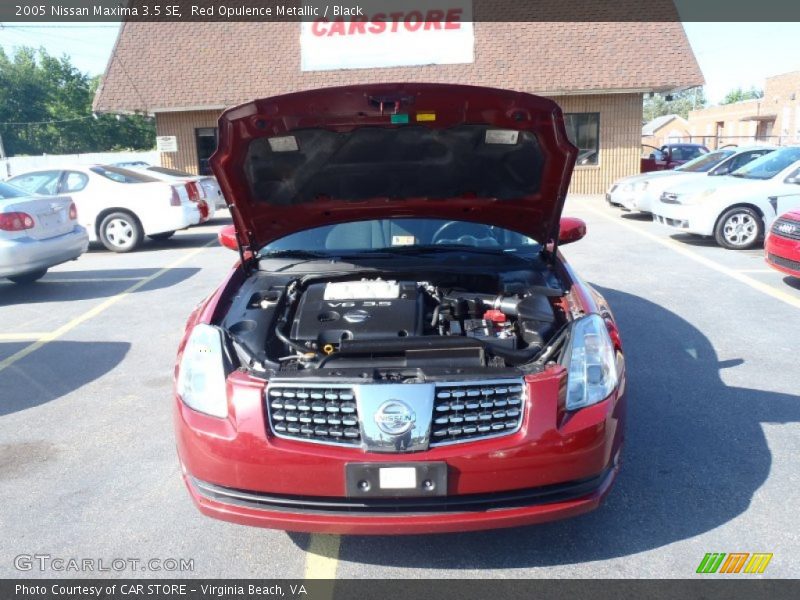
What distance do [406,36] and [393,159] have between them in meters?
17.1

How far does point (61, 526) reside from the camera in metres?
3.10

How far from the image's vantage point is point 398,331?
3.30 metres

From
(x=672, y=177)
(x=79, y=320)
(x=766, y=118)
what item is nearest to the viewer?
(x=79, y=320)

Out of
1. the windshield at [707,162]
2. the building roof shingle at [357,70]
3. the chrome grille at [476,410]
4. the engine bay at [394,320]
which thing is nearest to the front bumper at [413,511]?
the chrome grille at [476,410]

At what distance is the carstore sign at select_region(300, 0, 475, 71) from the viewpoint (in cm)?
1923

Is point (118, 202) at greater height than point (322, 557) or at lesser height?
greater

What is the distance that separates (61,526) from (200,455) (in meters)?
1.00

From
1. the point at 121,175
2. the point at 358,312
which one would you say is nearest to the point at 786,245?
the point at 358,312

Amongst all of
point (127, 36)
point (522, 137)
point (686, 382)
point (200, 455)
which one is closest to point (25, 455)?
point (200, 455)

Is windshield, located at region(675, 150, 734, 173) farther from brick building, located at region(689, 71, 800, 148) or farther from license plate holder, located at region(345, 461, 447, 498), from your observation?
brick building, located at region(689, 71, 800, 148)

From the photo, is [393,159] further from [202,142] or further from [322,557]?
[202,142]

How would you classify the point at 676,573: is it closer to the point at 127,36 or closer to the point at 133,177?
the point at 133,177

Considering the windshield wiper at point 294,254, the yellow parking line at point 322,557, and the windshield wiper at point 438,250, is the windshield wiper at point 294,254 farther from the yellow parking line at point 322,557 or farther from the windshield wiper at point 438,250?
the yellow parking line at point 322,557

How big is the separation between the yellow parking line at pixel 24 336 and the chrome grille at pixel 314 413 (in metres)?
4.65
